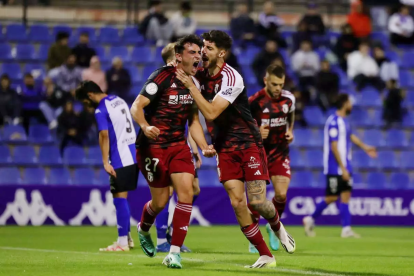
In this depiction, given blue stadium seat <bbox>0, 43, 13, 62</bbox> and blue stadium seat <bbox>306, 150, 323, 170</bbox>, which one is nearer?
blue stadium seat <bbox>306, 150, 323, 170</bbox>

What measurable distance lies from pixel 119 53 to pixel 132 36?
0.70 m

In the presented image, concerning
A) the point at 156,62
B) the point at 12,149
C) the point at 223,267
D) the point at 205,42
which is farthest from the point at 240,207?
the point at 156,62

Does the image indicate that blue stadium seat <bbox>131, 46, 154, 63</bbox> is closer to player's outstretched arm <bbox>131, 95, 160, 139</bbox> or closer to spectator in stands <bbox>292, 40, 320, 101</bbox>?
spectator in stands <bbox>292, 40, 320, 101</bbox>

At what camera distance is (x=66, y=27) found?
63.8ft

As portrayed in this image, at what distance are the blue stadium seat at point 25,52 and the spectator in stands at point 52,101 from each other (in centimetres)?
181

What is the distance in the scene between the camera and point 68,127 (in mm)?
16297

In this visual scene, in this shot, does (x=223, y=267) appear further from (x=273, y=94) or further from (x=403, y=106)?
(x=403, y=106)

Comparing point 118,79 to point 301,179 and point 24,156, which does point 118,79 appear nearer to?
point 24,156

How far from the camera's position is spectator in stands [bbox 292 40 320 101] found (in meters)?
18.6

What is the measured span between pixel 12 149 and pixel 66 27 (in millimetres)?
4442

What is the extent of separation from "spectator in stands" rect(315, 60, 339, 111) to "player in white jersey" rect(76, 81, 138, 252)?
909cm

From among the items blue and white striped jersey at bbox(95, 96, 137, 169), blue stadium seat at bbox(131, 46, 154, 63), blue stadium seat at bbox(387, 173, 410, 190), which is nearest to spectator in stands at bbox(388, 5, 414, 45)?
blue stadium seat at bbox(387, 173, 410, 190)

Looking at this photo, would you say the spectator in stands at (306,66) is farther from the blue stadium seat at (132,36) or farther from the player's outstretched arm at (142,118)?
the player's outstretched arm at (142,118)

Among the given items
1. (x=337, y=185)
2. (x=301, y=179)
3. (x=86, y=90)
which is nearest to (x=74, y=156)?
(x=301, y=179)
